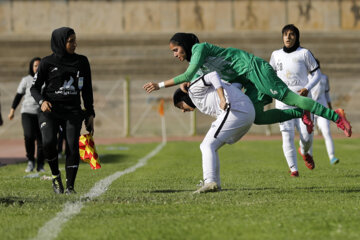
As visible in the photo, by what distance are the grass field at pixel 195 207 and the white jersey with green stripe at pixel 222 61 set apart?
134 cm

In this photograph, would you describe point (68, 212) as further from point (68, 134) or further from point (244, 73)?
point (244, 73)

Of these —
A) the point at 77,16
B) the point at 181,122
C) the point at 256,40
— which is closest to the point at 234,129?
the point at 181,122

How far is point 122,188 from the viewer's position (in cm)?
940

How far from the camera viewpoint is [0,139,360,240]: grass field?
5.58 m

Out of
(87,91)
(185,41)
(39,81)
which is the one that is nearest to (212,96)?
(185,41)

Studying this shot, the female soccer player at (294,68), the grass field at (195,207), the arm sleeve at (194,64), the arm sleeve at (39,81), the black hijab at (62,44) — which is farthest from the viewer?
the female soccer player at (294,68)

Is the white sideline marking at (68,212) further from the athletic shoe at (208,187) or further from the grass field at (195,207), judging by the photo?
the athletic shoe at (208,187)

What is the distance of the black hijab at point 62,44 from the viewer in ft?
28.3

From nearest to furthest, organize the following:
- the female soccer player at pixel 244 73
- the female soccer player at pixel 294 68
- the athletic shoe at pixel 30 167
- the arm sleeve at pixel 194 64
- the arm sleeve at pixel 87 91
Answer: the arm sleeve at pixel 194 64 < the female soccer player at pixel 244 73 < the arm sleeve at pixel 87 91 < the female soccer player at pixel 294 68 < the athletic shoe at pixel 30 167

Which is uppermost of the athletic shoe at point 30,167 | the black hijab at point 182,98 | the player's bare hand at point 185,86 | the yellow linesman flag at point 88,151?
the player's bare hand at point 185,86

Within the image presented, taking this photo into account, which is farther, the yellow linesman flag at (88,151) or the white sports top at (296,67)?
the white sports top at (296,67)

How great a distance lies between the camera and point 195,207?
695cm

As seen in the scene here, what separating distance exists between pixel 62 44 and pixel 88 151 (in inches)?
52.0

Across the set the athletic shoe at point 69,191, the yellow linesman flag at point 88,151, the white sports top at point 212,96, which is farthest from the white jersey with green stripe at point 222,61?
the athletic shoe at point 69,191
